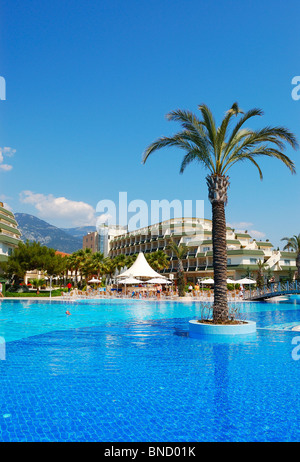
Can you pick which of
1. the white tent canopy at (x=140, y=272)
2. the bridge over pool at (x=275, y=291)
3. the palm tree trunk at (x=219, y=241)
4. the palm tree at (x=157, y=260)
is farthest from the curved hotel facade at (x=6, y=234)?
the palm tree trunk at (x=219, y=241)

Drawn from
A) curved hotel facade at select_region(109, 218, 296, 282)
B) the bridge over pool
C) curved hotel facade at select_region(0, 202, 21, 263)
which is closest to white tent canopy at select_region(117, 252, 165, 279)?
the bridge over pool

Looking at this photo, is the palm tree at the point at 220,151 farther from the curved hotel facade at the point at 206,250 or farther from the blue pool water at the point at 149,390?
the curved hotel facade at the point at 206,250

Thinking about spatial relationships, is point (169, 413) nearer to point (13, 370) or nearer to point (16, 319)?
point (13, 370)

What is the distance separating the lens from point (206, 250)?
65938mm

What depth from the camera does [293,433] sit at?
496cm

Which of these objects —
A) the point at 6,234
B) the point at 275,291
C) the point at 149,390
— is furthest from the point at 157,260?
the point at 149,390

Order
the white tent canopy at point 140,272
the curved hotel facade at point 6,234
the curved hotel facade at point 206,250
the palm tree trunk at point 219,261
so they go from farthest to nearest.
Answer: the curved hotel facade at point 206,250 → the curved hotel facade at point 6,234 → the white tent canopy at point 140,272 → the palm tree trunk at point 219,261

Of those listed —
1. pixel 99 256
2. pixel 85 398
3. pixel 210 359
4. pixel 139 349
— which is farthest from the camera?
pixel 99 256

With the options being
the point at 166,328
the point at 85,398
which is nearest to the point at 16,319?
the point at 166,328

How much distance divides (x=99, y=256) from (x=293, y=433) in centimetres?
5597

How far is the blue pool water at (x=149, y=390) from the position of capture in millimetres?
5066

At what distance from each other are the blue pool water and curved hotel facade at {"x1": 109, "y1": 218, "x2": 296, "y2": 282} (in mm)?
49193

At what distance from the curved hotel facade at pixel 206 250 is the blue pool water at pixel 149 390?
49193 mm

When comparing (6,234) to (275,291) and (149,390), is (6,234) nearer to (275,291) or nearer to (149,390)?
(275,291)
